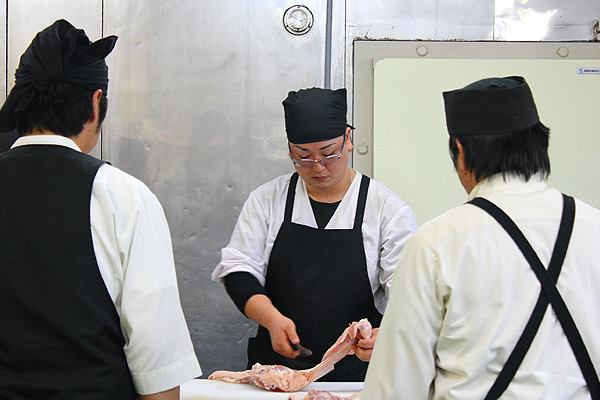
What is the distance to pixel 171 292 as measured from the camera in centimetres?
190

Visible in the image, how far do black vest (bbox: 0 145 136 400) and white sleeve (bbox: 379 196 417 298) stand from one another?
1.26 metres

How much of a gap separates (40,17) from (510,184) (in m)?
2.65

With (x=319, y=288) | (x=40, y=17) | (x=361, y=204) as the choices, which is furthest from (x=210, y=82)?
(x=319, y=288)

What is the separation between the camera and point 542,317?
5.52ft

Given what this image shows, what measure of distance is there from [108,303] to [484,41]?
7.96 ft

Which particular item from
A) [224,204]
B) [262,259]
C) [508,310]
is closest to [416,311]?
[508,310]

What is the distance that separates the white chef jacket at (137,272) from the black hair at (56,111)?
0.03 meters

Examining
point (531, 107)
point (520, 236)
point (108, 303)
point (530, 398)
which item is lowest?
point (530, 398)

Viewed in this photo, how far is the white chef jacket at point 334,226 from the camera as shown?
2922 mm

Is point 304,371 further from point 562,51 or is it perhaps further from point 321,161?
point 562,51

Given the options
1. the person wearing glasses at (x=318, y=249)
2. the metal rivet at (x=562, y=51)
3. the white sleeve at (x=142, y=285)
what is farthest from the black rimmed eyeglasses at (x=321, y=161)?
the metal rivet at (x=562, y=51)

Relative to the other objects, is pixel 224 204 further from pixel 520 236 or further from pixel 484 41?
pixel 520 236

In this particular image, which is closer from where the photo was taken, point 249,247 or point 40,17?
point 249,247

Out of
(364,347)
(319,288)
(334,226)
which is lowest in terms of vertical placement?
(364,347)
